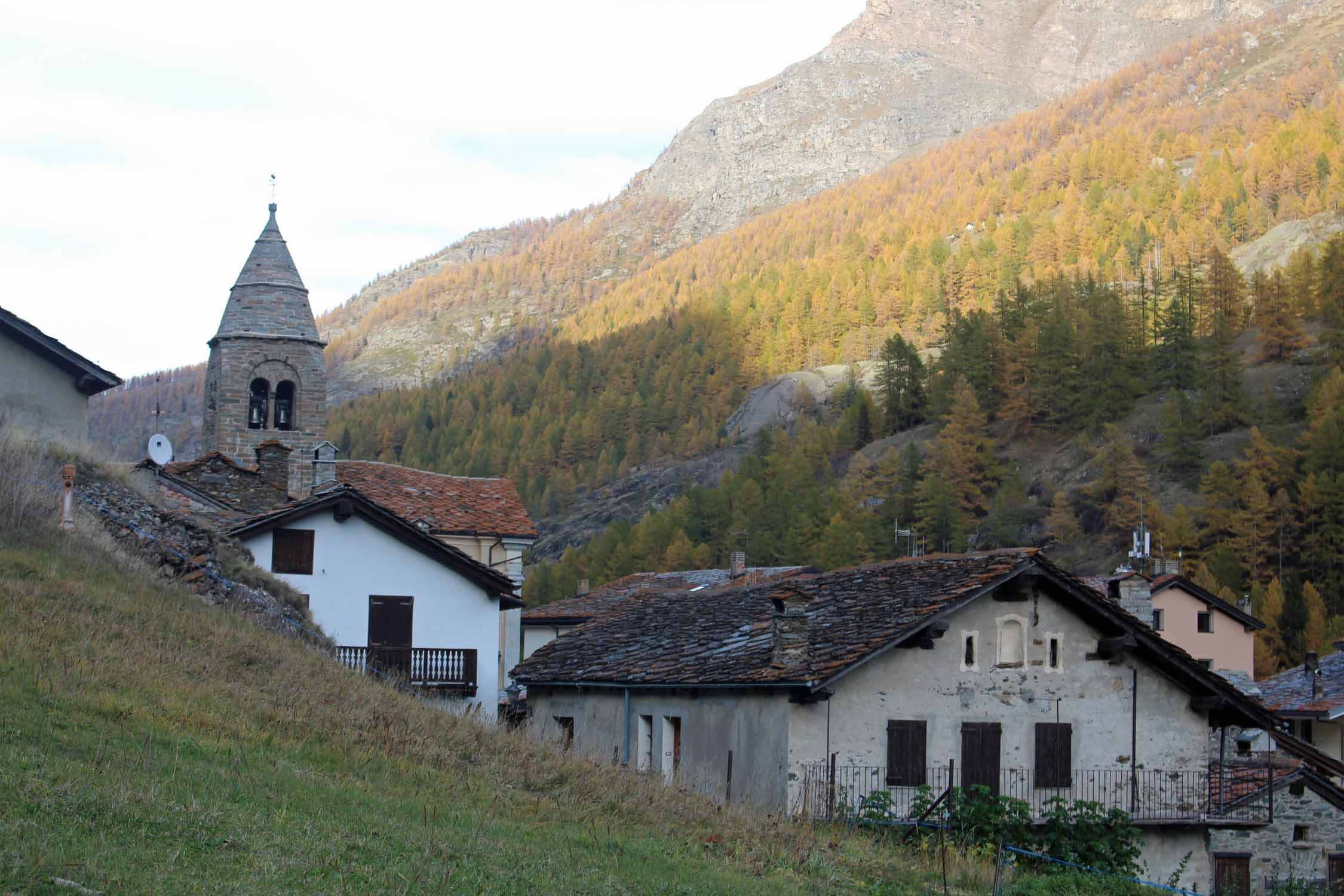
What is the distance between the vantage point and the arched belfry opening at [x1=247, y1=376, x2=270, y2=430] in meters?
54.0

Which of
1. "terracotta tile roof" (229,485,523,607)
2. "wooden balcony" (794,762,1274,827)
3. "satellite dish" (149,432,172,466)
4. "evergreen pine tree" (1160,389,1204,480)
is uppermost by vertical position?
"evergreen pine tree" (1160,389,1204,480)

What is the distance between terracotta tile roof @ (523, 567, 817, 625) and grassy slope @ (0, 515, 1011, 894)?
92.0 ft

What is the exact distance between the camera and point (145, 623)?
17.3m

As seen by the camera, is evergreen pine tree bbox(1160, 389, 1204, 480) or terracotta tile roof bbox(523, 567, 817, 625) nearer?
terracotta tile roof bbox(523, 567, 817, 625)

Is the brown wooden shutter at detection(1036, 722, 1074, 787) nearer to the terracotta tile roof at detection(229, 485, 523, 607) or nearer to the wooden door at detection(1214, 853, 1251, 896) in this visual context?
the wooden door at detection(1214, 853, 1251, 896)

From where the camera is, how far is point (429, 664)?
98.1 ft

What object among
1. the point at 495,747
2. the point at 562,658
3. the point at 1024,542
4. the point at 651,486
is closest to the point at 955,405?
the point at 1024,542

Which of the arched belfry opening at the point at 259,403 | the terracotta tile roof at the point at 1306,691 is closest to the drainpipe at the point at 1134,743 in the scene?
the terracotta tile roof at the point at 1306,691

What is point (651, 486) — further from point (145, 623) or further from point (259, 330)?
point (145, 623)

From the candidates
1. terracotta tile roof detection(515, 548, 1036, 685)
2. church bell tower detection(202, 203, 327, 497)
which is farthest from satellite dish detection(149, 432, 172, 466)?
church bell tower detection(202, 203, 327, 497)

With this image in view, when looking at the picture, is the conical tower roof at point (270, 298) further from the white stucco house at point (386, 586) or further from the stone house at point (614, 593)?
the white stucco house at point (386, 586)

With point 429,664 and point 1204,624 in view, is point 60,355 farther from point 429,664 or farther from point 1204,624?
point 1204,624

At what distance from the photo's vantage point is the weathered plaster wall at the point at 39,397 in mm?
26609

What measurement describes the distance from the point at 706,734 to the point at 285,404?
3608cm
